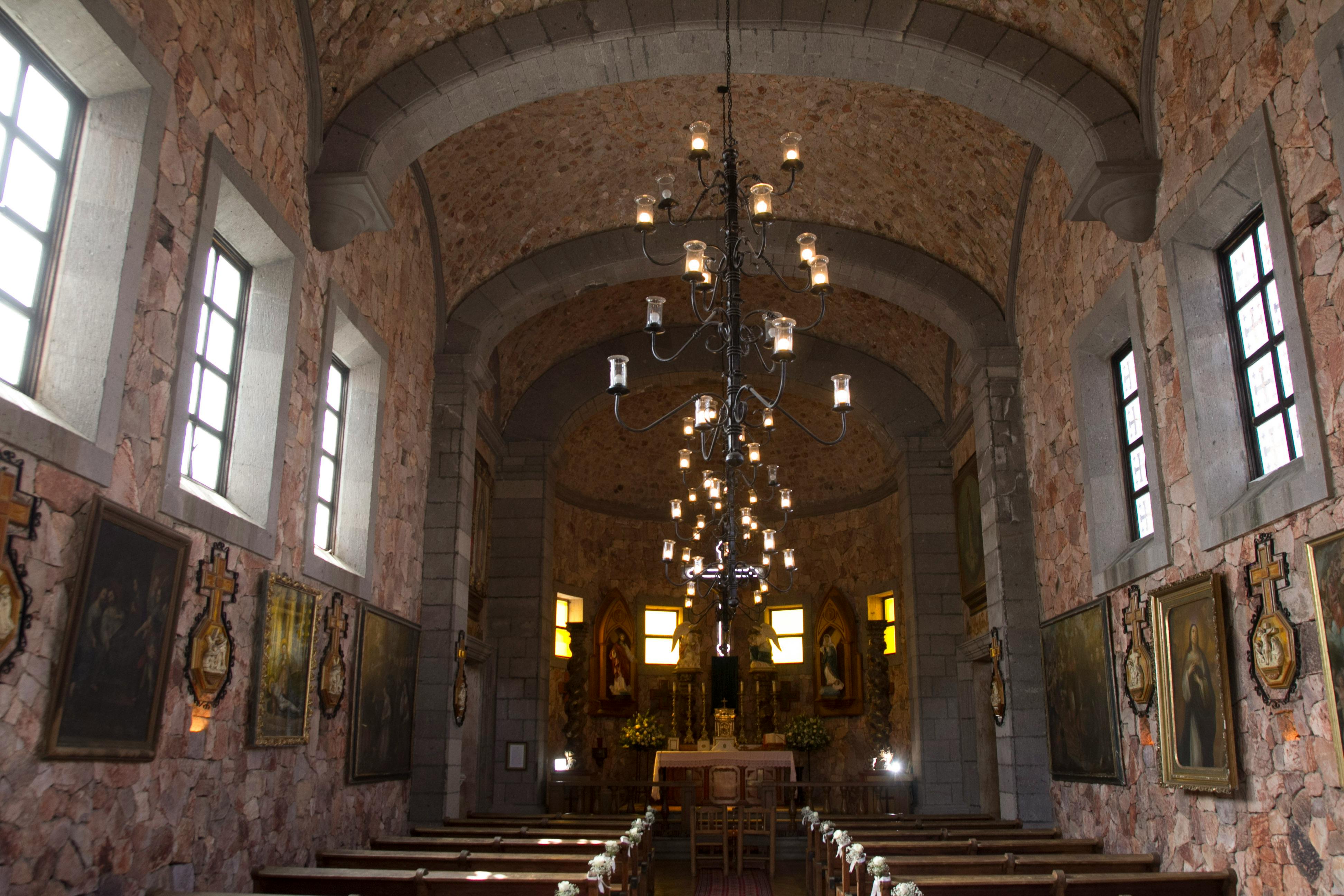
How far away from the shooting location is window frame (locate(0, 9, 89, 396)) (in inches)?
198

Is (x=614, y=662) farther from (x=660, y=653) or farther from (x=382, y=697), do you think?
(x=382, y=697)

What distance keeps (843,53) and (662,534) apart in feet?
41.9

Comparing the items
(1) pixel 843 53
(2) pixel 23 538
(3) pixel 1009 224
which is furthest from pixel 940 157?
(2) pixel 23 538

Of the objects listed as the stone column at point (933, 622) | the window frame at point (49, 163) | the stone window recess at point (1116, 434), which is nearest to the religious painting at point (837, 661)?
the stone column at point (933, 622)

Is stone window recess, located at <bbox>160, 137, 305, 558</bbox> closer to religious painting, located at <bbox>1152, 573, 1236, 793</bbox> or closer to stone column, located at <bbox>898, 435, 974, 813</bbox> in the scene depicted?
religious painting, located at <bbox>1152, 573, 1236, 793</bbox>

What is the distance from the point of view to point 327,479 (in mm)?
9047

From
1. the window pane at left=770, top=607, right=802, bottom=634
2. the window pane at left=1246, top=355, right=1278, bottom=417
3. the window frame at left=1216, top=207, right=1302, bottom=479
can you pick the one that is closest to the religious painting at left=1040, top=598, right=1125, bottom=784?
the window frame at left=1216, top=207, right=1302, bottom=479

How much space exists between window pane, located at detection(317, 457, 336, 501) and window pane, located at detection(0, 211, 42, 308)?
3.65 metres

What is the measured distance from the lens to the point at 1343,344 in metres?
5.23

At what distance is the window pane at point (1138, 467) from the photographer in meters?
8.62

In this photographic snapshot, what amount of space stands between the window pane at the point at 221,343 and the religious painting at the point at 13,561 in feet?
8.50

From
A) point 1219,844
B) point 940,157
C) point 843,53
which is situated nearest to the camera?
point 1219,844

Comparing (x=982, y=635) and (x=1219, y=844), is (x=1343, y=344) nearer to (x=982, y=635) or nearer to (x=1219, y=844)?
(x=1219, y=844)

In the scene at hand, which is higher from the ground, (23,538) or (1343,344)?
(1343,344)
